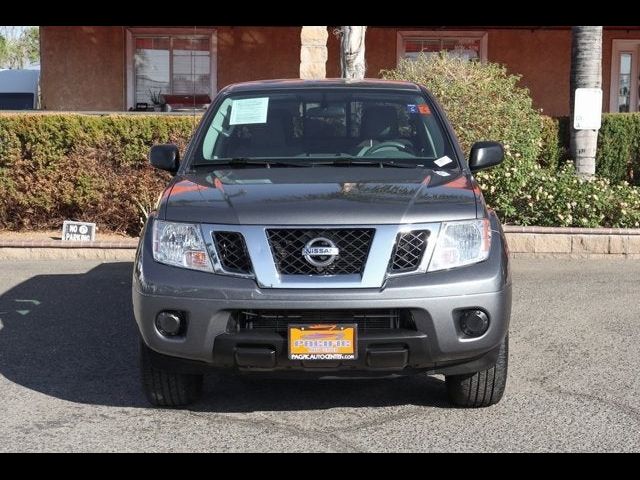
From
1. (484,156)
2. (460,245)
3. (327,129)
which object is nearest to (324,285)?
(460,245)

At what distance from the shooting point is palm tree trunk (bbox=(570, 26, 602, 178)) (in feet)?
38.6

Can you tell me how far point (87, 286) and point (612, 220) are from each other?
5581mm

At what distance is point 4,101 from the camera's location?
21.8 meters

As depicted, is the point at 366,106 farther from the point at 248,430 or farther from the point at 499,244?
the point at 248,430

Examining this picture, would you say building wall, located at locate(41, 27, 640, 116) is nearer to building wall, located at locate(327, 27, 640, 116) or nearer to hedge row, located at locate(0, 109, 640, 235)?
building wall, located at locate(327, 27, 640, 116)

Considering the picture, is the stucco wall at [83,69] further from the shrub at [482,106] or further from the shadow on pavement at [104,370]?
the shadow on pavement at [104,370]

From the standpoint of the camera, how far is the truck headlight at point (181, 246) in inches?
192

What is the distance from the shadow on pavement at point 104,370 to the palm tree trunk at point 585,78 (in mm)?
5811

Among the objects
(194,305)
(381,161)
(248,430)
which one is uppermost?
(381,161)

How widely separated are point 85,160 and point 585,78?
5.82 metres

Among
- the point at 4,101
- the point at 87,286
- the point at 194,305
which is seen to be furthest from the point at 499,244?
the point at 4,101

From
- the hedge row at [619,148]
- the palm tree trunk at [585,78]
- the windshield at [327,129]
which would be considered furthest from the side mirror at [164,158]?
the hedge row at [619,148]

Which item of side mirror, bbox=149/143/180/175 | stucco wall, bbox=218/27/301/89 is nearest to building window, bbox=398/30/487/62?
stucco wall, bbox=218/27/301/89
